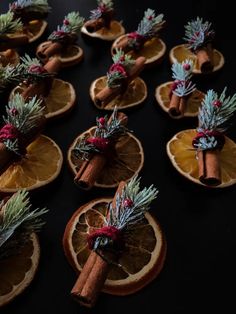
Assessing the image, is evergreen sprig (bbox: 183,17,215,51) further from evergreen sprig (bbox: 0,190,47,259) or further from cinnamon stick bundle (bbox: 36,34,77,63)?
evergreen sprig (bbox: 0,190,47,259)

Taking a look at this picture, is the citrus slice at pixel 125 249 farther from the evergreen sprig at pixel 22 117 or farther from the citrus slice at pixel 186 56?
the citrus slice at pixel 186 56

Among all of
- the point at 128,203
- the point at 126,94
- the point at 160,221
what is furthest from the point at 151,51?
the point at 128,203

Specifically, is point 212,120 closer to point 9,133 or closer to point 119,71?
point 119,71

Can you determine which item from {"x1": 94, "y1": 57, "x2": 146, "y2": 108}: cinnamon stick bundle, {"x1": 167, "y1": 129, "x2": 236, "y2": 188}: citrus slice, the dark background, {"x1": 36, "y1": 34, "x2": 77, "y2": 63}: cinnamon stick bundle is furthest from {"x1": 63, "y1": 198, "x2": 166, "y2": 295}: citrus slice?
{"x1": 36, "y1": 34, "x2": 77, "y2": 63}: cinnamon stick bundle

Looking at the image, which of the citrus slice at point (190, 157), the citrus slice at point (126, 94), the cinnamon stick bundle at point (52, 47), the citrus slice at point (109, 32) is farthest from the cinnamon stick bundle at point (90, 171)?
the citrus slice at point (109, 32)

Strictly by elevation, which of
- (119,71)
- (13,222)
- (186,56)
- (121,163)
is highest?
(13,222)

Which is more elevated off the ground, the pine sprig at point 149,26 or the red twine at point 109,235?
Answer: the red twine at point 109,235

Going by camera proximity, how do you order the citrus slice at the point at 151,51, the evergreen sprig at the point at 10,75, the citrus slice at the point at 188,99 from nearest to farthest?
the evergreen sprig at the point at 10,75
the citrus slice at the point at 188,99
the citrus slice at the point at 151,51
